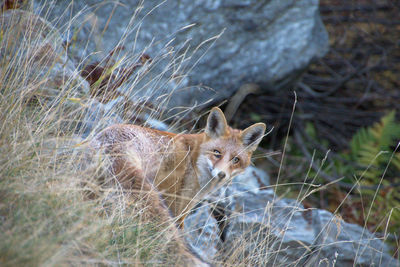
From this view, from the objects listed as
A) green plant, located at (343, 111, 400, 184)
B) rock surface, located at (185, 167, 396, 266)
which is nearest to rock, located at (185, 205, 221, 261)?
rock surface, located at (185, 167, 396, 266)

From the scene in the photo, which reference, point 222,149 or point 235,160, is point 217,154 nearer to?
point 222,149

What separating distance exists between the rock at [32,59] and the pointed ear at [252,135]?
1578 mm

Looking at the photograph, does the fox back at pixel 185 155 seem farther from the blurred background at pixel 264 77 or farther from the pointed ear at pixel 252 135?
the blurred background at pixel 264 77

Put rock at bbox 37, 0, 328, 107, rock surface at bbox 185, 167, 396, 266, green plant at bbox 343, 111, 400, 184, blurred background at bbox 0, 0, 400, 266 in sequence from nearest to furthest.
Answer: blurred background at bbox 0, 0, 400, 266 → rock surface at bbox 185, 167, 396, 266 → rock at bbox 37, 0, 328, 107 → green plant at bbox 343, 111, 400, 184

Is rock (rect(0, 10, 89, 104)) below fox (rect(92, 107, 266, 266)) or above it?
above

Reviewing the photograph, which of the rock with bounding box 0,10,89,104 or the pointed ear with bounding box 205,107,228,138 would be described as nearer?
the rock with bounding box 0,10,89,104

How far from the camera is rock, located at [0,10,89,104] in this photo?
9.92ft

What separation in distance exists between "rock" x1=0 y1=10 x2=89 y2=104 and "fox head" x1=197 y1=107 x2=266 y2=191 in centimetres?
125

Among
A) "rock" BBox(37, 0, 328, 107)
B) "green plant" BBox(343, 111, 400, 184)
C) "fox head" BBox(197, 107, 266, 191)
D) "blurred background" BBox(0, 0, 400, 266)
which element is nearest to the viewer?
"blurred background" BBox(0, 0, 400, 266)

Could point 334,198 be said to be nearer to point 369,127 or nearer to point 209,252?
point 369,127

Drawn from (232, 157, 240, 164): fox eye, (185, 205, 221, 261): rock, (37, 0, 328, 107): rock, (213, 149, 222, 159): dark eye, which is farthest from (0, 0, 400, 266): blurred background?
(213, 149, 222, 159): dark eye

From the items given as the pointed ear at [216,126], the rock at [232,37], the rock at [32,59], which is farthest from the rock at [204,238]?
the rock at [232,37]

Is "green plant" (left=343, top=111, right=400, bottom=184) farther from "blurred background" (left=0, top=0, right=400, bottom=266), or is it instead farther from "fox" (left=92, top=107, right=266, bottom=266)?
"fox" (left=92, top=107, right=266, bottom=266)

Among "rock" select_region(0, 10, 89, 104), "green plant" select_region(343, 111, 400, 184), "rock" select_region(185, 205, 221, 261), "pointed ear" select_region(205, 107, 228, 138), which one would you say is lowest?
"green plant" select_region(343, 111, 400, 184)
